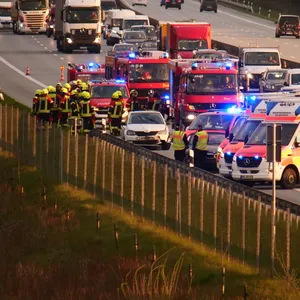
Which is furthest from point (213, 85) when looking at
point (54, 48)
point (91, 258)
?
point (54, 48)

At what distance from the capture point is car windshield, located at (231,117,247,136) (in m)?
36.5

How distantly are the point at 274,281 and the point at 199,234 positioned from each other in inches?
128

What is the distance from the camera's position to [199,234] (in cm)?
2481

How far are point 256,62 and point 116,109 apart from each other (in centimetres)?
2404

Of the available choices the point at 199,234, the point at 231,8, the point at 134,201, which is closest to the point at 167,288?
the point at 199,234

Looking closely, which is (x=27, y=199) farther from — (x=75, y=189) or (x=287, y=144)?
(x=287, y=144)

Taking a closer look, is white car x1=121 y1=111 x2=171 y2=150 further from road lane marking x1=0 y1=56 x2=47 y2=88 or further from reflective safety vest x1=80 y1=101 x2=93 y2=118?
road lane marking x1=0 y1=56 x2=47 y2=88

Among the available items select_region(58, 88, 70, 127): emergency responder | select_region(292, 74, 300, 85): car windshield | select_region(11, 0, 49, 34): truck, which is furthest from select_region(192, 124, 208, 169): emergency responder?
select_region(11, 0, 49, 34): truck

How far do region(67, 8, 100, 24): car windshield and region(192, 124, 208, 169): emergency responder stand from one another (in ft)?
146

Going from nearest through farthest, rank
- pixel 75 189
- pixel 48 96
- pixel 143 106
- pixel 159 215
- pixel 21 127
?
pixel 159 215 < pixel 75 189 < pixel 21 127 < pixel 48 96 < pixel 143 106

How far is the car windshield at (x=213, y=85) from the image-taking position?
46.0 m

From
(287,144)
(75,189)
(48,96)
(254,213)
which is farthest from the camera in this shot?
(48,96)

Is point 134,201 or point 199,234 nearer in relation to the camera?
point 199,234

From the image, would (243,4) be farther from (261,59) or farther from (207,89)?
(207,89)
